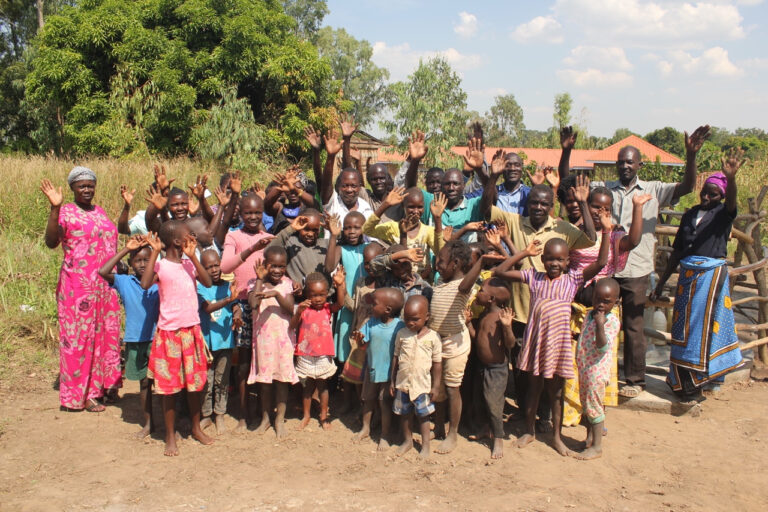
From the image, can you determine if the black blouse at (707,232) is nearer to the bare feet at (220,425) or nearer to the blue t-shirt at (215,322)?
the blue t-shirt at (215,322)

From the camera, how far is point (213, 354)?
4203 millimetres

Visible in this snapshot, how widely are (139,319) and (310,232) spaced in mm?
1428

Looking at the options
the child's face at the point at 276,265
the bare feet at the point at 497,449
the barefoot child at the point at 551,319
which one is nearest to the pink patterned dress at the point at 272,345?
the child's face at the point at 276,265

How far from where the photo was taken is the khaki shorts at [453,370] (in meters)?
3.89

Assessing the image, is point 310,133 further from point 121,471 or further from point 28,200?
point 28,200

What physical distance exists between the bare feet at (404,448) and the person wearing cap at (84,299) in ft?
8.24

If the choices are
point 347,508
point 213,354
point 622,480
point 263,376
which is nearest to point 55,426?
point 213,354

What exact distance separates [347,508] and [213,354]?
1613 mm

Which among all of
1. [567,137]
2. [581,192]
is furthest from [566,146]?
[581,192]

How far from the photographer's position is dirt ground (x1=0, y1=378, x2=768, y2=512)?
130 inches

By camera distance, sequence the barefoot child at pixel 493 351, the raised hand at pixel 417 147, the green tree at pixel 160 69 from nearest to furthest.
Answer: the barefoot child at pixel 493 351 < the raised hand at pixel 417 147 < the green tree at pixel 160 69

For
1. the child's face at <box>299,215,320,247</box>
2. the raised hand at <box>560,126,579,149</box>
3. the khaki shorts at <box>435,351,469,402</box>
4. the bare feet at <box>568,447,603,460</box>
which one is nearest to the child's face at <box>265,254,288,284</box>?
the child's face at <box>299,215,320,247</box>

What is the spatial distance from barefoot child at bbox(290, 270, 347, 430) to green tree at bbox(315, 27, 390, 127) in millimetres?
34013

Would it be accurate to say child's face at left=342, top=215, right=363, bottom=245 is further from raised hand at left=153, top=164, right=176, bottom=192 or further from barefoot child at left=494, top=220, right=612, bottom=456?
raised hand at left=153, top=164, right=176, bottom=192
